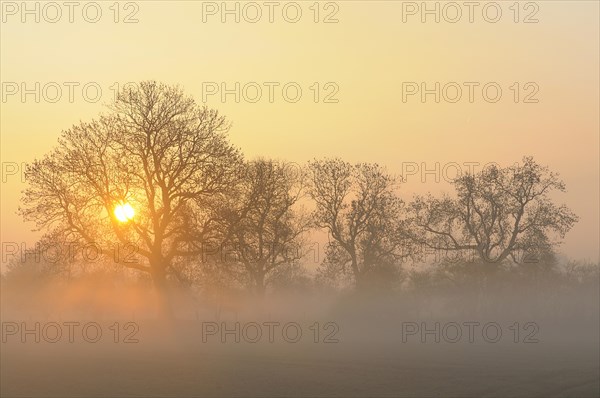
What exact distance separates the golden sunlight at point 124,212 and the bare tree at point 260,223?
697 centimetres

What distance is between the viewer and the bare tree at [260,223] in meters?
62.4

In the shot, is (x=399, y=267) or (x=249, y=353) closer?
(x=249, y=353)

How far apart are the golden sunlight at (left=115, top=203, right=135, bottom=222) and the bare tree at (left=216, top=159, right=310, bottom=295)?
275 inches

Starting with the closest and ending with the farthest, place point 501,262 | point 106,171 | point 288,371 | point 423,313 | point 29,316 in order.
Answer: point 288,371, point 106,171, point 501,262, point 423,313, point 29,316

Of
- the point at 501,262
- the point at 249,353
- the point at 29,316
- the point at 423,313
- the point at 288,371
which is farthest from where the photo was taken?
the point at 29,316

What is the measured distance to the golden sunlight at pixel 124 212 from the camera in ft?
203

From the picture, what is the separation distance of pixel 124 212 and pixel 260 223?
14.5 m

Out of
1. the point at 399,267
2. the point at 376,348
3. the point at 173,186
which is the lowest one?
the point at 376,348

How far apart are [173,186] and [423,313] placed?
140 ft

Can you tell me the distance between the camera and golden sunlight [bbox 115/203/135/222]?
203 ft

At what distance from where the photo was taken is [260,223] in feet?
239

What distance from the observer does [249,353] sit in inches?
2219

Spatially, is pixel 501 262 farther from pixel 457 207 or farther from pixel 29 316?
pixel 29 316

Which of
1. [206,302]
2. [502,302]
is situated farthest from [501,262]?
[206,302]
